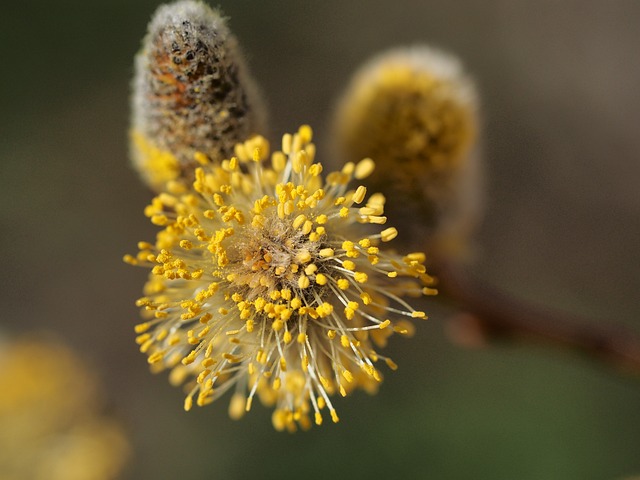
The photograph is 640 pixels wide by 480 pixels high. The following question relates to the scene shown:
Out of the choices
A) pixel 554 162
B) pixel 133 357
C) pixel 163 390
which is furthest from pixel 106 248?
pixel 554 162

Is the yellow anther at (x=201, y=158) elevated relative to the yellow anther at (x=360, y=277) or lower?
elevated

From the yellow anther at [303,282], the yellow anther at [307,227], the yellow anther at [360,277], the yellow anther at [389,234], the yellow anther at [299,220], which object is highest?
the yellow anther at [299,220]

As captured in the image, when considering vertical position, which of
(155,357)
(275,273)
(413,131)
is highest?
(413,131)

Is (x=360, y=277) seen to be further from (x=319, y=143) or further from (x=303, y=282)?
(x=319, y=143)

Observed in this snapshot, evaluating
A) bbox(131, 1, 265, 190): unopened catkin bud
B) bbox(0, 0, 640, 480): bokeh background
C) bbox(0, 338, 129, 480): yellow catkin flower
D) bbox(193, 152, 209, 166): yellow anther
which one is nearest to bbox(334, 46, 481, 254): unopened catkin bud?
bbox(131, 1, 265, 190): unopened catkin bud

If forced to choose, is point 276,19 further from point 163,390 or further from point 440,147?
point 440,147

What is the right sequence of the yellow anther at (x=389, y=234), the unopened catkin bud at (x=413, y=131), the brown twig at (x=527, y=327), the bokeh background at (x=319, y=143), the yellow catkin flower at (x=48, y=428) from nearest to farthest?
the yellow anther at (x=389, y=234) → the unopened catkin bud at (x=413, y=131) → the brown twig at (x=527, y=327) → the yellow catkin flower at (x=48, y=428) → the bokeh background at (x=319, y=143)

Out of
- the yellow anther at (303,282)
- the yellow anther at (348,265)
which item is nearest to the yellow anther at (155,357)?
the yellow anther at (303,282)

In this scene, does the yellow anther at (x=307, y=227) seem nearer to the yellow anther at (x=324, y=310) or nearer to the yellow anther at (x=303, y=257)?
the yellow anther at (x=303, y=257)

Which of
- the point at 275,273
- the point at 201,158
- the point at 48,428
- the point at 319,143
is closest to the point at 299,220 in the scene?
the point at 275,273
